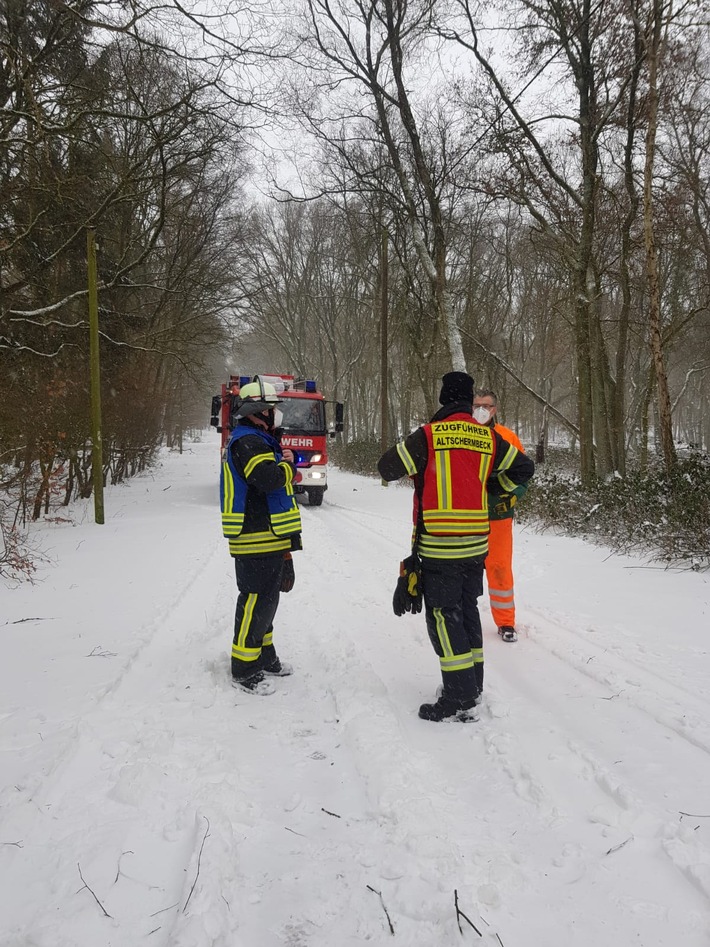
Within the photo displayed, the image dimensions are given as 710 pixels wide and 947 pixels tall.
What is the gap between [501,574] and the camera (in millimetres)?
4516

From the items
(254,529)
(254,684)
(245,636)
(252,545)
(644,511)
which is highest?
(254,529)

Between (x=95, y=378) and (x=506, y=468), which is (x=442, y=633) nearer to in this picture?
(x=506, y=468)

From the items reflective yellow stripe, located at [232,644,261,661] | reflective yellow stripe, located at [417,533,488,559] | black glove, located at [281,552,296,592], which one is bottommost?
reflective yellow stripe, located at [232,644,261,661]

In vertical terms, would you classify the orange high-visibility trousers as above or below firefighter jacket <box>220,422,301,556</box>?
below

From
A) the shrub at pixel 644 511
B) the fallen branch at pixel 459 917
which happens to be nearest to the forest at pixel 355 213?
the shrub at pixel 644 511

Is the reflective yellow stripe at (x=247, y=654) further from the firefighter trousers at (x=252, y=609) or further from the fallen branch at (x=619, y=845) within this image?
the fallen branch at (x=619, y=845)

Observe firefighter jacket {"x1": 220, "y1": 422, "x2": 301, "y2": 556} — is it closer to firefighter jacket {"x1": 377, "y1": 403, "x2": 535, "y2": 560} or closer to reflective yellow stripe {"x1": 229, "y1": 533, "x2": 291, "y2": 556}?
reflective yellow stripe {"x1": 229, "y1": 533, "x2": 291, "y2": 556}

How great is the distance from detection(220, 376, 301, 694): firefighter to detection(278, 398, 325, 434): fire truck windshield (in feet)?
31.8

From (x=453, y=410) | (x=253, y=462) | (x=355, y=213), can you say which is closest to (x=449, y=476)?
(x=453, y=410)

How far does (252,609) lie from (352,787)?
56.5 inches

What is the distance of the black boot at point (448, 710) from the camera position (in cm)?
312

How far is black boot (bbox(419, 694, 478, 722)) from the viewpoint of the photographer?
312 centimetres

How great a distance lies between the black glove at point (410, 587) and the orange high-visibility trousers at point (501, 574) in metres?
1.35

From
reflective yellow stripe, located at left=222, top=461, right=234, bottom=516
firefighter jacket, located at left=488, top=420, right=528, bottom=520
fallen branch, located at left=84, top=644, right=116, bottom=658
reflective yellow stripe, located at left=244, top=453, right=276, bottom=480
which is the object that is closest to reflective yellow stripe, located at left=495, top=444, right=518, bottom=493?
firefighter jacket, located at left=488, top=420, right=528, bottom=520
